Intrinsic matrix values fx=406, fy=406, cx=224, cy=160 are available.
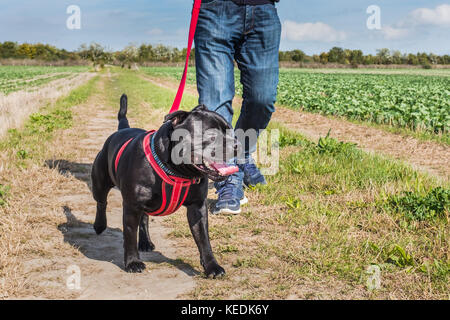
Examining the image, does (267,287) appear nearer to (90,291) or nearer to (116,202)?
(90,291)

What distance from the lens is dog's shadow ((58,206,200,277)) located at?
3.02m

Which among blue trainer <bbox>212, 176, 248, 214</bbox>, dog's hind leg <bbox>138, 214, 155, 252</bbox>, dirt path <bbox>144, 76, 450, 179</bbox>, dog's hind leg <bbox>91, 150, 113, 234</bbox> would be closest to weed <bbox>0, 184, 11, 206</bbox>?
dog's hind leg <bbox>91, 150, 113, 234</bbox>

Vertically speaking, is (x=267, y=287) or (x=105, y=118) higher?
(x=105, y=118)

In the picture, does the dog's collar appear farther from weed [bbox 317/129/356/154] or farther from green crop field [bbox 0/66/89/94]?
green crop field [bbox 0/66/89/94]

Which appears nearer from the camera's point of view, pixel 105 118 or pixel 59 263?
pixel 59 263

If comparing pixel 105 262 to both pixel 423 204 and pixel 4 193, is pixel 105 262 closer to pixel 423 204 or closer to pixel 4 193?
pixel 4 193

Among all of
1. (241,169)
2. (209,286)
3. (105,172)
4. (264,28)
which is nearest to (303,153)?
(241,169)

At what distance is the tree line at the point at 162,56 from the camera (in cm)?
9045

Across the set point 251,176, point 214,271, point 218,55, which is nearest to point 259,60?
point 218,55

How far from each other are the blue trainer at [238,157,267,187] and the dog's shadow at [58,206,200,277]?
5.54 feet

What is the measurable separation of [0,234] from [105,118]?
322 inches

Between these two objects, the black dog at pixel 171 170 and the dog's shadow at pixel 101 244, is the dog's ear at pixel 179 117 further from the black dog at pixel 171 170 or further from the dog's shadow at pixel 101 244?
the dog's shadow at pixel 101 244

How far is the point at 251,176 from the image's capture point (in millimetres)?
4793

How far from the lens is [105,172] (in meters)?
3.37
